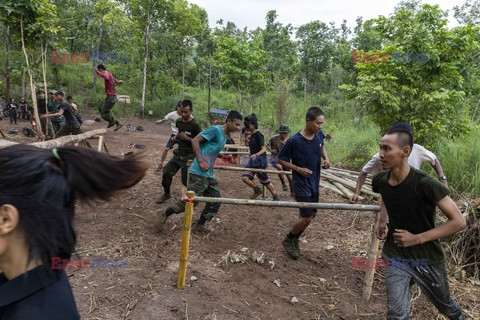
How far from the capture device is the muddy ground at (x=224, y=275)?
10.0 feet

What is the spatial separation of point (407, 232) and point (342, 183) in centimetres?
614

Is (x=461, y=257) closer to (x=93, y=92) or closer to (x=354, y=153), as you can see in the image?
(x=354, y=153)

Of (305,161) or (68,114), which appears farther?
(68,114)

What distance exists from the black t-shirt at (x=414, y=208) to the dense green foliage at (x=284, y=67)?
15.1ft

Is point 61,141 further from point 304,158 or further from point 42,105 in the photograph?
point 42,105

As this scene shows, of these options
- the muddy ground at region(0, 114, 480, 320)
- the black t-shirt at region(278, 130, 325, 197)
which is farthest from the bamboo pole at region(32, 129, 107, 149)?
the black t-shirt at region(278, 130, 325, 197)

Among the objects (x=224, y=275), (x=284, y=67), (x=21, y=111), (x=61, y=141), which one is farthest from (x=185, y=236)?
(x=284, y=67)

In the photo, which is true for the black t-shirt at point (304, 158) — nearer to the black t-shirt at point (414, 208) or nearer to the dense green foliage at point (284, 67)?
the black t-shirt at point (414, 208)

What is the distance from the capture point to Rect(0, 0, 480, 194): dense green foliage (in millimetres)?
7051

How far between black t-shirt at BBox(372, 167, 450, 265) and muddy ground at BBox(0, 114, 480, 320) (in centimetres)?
114

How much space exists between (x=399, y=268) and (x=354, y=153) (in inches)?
363

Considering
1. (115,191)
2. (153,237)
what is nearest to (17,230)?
(115,191)

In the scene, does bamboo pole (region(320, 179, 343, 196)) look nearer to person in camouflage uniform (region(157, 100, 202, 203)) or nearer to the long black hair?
person in camouflage uniform (region(157, 100, 202, 203))

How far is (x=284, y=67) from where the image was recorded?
25.8 meters
